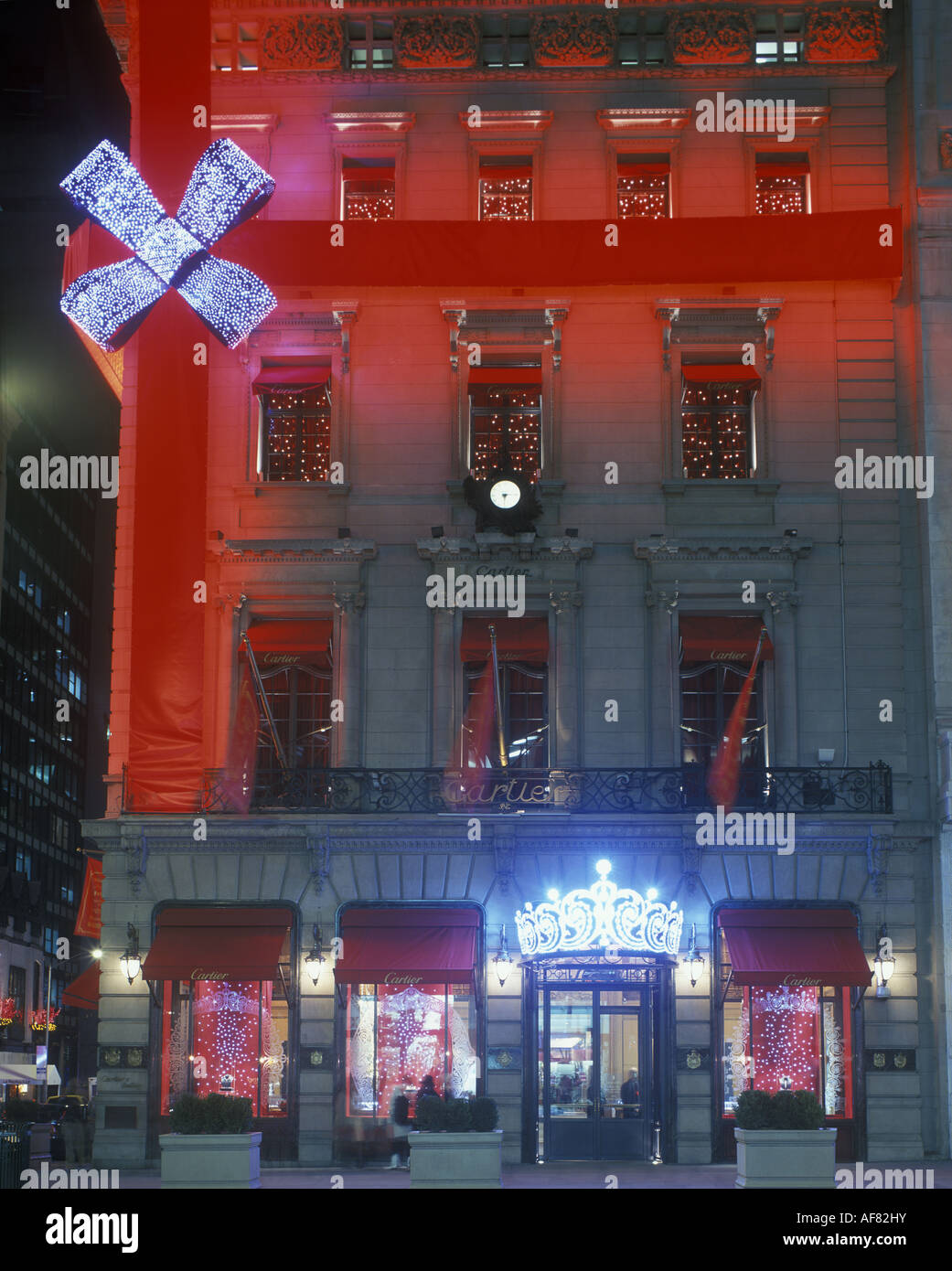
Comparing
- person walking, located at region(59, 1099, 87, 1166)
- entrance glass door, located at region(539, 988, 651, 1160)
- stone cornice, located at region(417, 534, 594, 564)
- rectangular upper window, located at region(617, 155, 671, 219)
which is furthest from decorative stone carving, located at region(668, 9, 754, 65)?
person walking, located at region(59, 1099, 87, 1166)

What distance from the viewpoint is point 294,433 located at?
1359 inches

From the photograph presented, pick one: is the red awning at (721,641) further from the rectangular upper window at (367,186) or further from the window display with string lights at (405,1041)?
the rectangular upper window at (367,186)

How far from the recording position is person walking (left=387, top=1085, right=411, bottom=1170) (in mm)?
30672

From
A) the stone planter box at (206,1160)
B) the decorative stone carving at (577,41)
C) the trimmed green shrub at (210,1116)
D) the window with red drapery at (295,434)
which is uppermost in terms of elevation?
the decorative stone carving at (577,41)

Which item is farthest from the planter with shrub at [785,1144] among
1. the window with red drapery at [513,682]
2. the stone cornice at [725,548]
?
the stone cornice at [725,548]

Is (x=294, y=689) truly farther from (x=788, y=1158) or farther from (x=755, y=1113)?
(x=788, y=1158)

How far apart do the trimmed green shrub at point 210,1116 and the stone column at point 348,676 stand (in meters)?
10.3

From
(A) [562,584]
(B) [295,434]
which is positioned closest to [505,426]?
(A) [562,584]

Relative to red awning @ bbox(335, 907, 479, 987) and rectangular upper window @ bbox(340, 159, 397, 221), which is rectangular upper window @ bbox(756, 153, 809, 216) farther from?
red awning @ bbox(335, 907, 479, 987)

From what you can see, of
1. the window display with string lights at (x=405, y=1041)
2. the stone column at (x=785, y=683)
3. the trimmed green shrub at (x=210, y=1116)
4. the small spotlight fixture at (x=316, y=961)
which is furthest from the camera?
the stone column at (x=785, y=683)

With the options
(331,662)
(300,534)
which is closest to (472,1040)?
(331,662)

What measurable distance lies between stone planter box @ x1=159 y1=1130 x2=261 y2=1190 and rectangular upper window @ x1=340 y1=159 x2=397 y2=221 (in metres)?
19.9

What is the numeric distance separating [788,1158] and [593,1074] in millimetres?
9110

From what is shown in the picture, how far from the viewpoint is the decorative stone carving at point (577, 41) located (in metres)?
34.9
